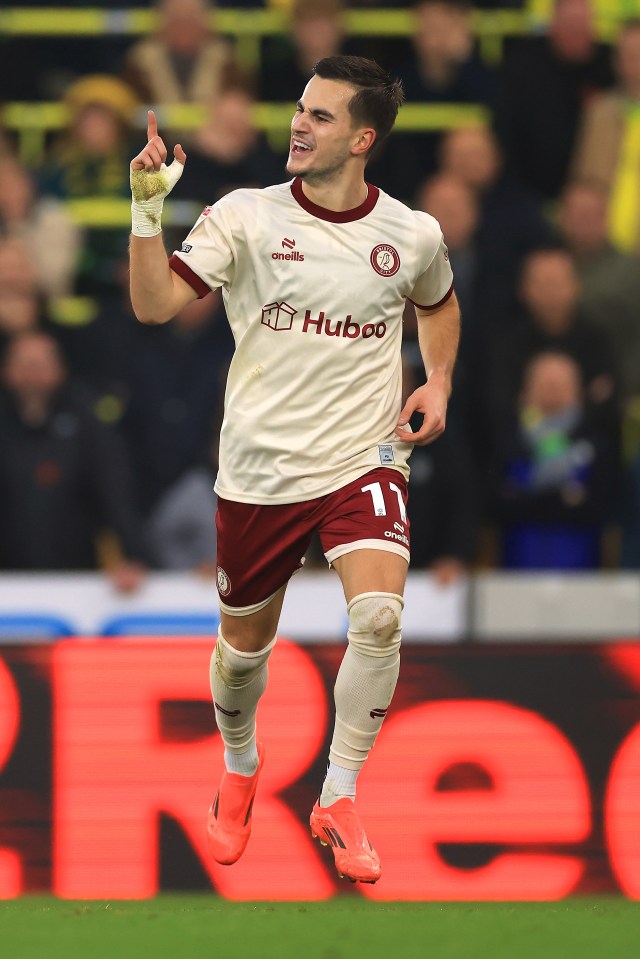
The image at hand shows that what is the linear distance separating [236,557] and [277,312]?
760 millimetres

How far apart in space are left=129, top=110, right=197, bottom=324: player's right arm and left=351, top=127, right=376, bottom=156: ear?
22.8 inches

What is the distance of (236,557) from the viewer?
5246mm

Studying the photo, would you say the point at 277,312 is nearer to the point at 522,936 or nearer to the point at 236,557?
the point at 236,557

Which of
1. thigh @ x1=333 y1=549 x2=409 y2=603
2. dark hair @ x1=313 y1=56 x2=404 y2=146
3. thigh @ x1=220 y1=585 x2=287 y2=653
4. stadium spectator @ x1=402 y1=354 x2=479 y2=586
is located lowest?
stadium spectator @ x1=402 y1=354 x2=479 y2=586

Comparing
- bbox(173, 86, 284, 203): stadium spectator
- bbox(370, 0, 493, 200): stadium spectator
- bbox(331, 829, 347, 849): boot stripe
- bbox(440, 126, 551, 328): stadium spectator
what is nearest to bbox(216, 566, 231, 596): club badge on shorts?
bbox(331, 829, 347, 849): boot stripe

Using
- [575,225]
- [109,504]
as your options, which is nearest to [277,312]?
[109,504]

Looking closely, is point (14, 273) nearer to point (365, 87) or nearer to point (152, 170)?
point (365, 87)

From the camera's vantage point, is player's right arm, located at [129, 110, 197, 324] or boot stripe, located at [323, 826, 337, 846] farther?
boot stripe, located at [323, 826, 337, 846]

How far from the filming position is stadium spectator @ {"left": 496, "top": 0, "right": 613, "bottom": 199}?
9.77 metres

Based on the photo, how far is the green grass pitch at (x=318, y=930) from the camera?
5457mm

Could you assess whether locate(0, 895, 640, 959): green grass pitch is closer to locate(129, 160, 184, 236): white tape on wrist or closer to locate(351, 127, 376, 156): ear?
locate(129, 160, 184, 236): white tape on wrist

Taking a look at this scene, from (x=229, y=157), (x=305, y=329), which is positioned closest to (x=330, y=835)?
(x=305, y=329)

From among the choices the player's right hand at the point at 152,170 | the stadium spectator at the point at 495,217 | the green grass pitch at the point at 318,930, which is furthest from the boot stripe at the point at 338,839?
the stadium spectator at the point at 495,217

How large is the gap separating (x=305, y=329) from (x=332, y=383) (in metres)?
0.18
